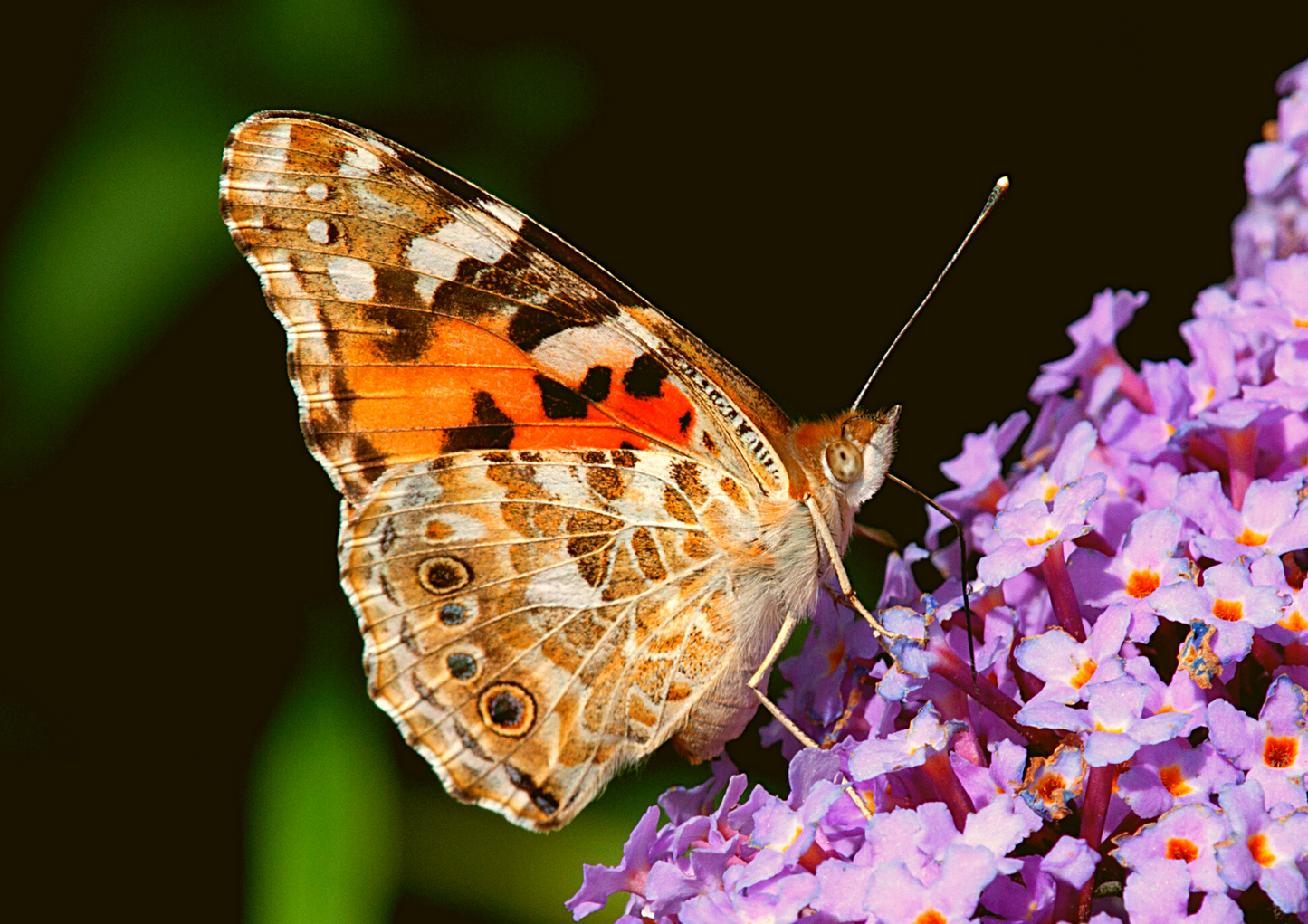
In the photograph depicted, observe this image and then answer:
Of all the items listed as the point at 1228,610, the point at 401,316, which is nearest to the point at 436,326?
the point at 401,316

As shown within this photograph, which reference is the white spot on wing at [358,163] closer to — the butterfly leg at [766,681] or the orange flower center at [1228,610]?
the butterfly leg at [766,681]

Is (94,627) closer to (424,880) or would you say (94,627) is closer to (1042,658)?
(424,880)

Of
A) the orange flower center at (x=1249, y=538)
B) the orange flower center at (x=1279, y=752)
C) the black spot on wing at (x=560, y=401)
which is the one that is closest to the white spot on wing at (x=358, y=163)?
the black spot on wing at (x=560, y=401)

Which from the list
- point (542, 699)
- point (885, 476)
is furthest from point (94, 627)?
point (885, 476)

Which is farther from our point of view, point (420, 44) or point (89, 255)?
point (420, 44)

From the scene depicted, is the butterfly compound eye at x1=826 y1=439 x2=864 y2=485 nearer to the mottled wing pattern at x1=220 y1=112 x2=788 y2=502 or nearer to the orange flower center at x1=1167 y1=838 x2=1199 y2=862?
the mottled wing pattern at x1=220 y1=112 x2=788 y2=502
